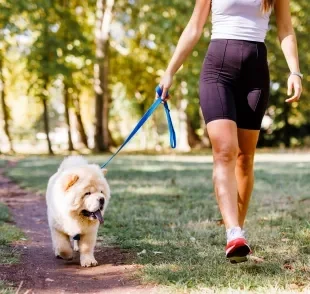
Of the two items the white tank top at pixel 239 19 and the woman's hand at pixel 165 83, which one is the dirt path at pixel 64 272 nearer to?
the woman's hand at pixel 165 83

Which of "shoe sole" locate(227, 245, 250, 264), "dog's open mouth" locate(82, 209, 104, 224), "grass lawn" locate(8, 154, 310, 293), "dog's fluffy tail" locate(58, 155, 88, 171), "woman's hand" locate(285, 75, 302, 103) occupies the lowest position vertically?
"grass lawn" locate(8, 154, 310, 293)

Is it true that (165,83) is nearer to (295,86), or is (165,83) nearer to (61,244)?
(295,86)

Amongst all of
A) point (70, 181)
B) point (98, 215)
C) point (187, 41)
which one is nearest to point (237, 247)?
point (98, 215)

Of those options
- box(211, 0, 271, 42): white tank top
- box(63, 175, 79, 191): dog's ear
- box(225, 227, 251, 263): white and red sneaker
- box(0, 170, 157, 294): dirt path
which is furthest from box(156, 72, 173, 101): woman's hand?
box(0, 170, 157, 294): dirt path

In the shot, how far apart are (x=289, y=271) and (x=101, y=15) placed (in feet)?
73.2

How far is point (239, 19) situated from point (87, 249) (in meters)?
2.23

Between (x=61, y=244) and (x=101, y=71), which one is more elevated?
(x=101, y=71)

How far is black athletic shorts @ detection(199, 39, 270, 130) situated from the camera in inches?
161

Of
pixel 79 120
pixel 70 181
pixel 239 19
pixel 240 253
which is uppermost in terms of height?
pixel 239 19

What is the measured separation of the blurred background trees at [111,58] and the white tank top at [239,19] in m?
16.7

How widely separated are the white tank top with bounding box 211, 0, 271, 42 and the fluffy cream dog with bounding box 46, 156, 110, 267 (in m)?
1.52

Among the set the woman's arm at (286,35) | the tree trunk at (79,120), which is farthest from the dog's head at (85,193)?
the tree trunk at (79,120)

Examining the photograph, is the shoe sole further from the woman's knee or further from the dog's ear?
the dog's ear

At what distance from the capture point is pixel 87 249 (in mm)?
4656
